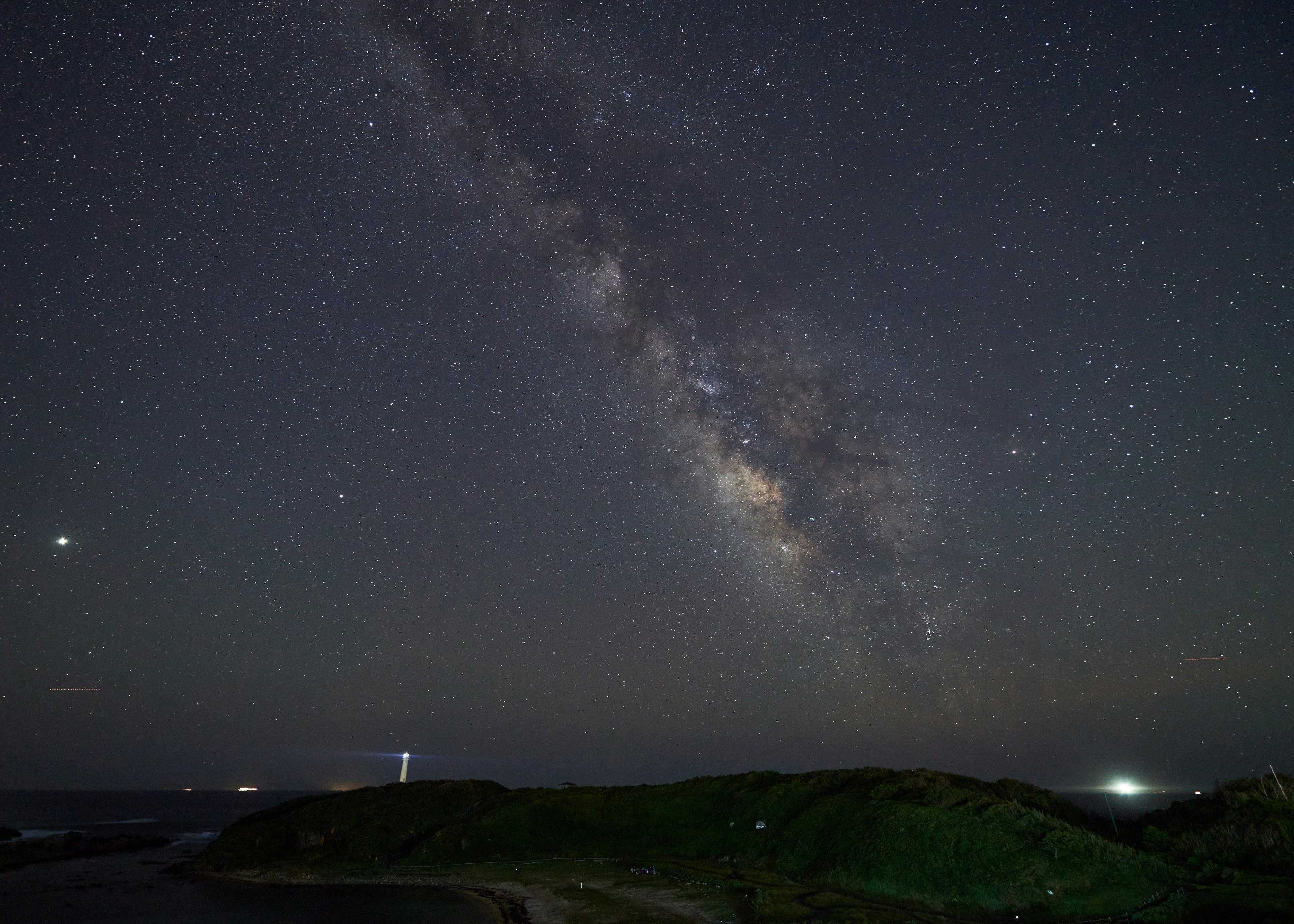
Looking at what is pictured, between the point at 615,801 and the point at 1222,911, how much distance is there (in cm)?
5380

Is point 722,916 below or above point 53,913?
above

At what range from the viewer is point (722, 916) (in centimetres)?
3797

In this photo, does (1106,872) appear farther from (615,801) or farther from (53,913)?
(53,913)

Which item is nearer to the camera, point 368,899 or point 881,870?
point 881,870

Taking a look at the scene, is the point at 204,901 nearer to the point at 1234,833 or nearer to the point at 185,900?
the point at 185,900

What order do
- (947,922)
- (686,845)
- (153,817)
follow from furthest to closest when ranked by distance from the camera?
(153,817), (686,845), (947,922)

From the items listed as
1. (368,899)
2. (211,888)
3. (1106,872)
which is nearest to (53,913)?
(211,888)

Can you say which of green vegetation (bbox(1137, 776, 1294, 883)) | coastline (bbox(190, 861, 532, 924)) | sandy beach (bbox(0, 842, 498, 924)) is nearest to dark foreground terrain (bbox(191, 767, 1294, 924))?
green vegetation (bbox(1137, 776, 1294, 883))

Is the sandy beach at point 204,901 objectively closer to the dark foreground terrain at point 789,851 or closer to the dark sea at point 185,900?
the dark sea at point 185,900

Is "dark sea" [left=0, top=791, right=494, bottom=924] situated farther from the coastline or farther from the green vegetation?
the green vegetation

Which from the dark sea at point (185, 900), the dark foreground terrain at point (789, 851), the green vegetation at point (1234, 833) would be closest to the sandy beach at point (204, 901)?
the dark sea at point (185, 900)

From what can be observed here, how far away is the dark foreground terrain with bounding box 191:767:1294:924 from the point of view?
34.5 meters

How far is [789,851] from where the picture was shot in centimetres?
5153

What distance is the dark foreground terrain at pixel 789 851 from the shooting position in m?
34.5
